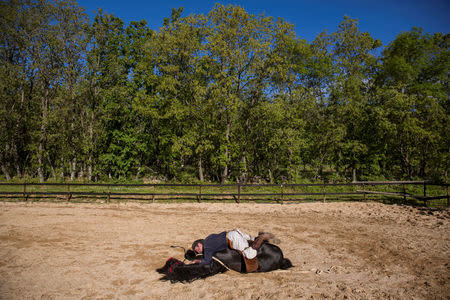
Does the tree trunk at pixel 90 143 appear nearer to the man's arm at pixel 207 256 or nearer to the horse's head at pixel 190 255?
the horse's head at pixel 190 255

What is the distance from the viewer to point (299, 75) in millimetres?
26453

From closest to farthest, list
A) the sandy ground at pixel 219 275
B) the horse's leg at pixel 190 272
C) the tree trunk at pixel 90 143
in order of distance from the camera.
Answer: the sandy ground at pixel 219 275 < the horse's leg at pixel 190 272 < the tree trunk at pixel 90 143

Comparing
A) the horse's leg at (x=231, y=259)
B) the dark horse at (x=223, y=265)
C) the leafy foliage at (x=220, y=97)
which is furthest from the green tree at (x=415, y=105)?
the horse's leg at (x=231, y=259)

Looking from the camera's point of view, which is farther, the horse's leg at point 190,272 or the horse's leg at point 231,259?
the horse's leg at point 231,259

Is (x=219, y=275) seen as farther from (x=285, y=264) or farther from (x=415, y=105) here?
(x=415, y=105)

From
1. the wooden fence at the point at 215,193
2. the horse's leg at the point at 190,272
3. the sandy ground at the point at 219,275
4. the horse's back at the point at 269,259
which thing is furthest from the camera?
the wooden fence at the point at 215,193

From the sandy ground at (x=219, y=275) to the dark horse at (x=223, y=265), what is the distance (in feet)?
0.50

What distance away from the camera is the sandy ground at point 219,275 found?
14.1 feet

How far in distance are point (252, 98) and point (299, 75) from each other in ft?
26.8

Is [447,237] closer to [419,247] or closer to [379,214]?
[419,247]

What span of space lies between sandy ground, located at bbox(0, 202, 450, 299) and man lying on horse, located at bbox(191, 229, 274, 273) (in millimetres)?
305

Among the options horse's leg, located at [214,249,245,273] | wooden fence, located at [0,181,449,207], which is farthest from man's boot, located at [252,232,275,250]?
wooden fence, located at [0,181,449,207]

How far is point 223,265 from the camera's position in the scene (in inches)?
→ 196

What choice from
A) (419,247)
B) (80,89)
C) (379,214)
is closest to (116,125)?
(80,89)
